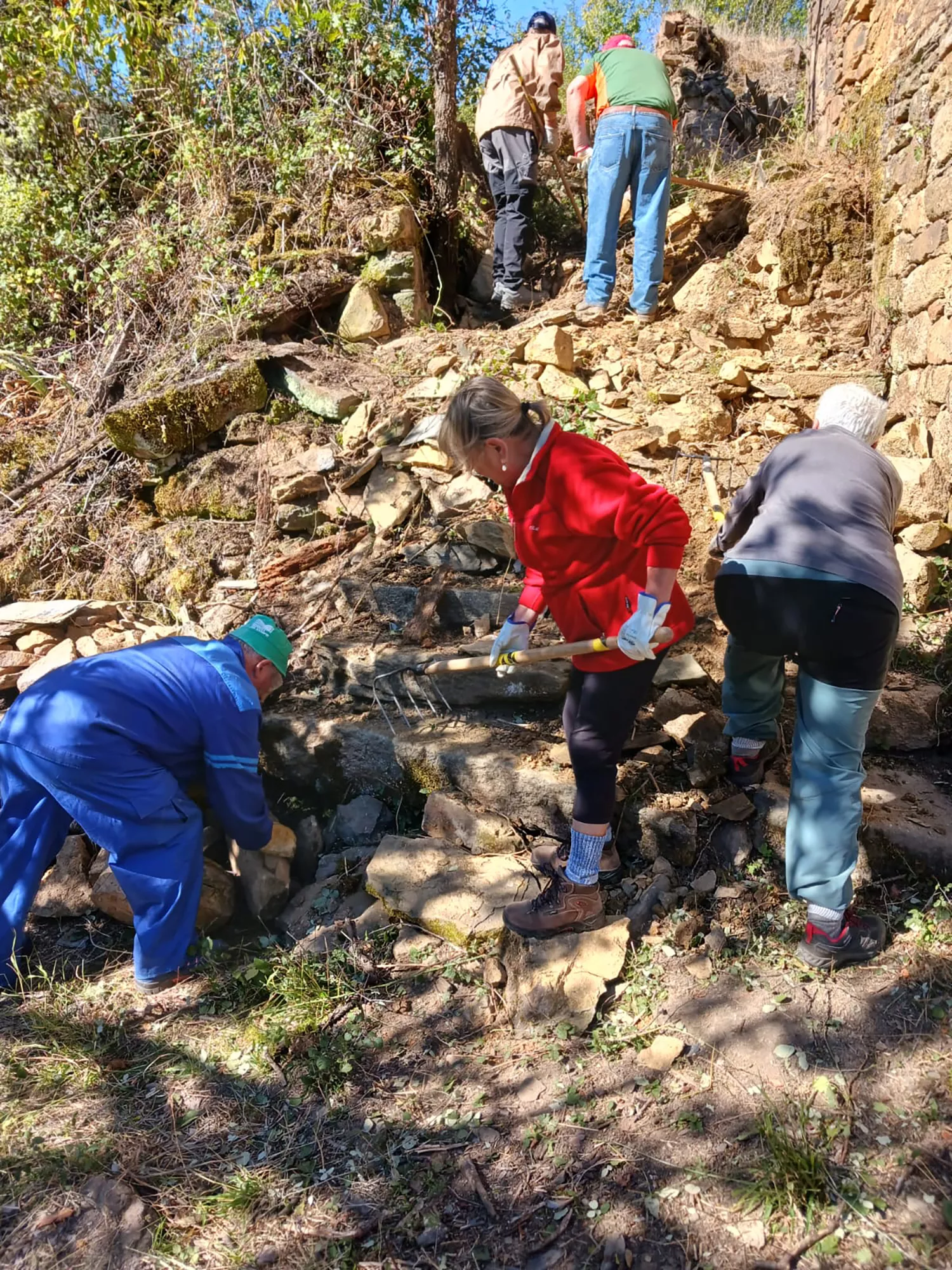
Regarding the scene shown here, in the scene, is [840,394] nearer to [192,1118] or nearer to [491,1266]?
[491,1266]

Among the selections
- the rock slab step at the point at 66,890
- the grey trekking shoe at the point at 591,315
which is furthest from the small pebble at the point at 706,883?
the grey trekking shoe at the point at 591,315

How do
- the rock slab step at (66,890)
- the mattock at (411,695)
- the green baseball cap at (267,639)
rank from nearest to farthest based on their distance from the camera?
the green baseball cap at (267,639) → the rock slab step at (66,890) → the mattock at (411,695)

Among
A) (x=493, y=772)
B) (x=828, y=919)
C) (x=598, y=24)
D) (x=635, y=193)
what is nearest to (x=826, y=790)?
(x=828, y=919)

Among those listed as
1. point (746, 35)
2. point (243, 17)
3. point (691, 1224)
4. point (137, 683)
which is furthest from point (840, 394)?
point (746, 35)

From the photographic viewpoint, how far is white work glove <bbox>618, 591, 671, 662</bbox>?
Result: 2.42 metres

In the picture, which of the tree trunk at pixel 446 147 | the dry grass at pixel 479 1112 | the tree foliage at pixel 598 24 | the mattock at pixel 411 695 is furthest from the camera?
the tree foliage at pixel 598 24

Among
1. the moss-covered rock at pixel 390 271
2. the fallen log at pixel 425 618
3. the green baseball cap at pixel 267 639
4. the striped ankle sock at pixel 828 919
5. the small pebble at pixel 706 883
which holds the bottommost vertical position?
the small pebble at pixel 706 883

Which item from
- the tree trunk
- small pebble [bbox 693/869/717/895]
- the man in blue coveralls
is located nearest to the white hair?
small pebble [bbox 693/869/717/895]

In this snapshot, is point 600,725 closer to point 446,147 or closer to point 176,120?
point 446,147

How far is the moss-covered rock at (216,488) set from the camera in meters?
5.36

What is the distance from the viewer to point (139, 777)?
2951 mm

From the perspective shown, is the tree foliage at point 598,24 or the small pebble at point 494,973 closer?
the small pebble at point 494,973

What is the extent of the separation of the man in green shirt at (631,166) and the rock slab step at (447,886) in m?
4.05

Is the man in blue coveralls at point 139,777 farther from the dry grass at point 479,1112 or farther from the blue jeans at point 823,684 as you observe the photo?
the blue jeans at point 823,684
